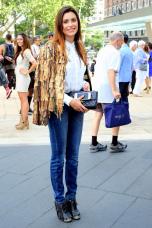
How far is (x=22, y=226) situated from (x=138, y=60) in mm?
10739

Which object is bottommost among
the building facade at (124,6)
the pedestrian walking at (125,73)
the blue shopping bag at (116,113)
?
the blue shopping bag at (116,113)

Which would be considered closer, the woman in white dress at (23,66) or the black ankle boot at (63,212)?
the black ankle boot at (63,212)

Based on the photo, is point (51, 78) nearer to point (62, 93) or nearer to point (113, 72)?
point (62, 93)

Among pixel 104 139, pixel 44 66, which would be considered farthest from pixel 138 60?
pixel 44 66

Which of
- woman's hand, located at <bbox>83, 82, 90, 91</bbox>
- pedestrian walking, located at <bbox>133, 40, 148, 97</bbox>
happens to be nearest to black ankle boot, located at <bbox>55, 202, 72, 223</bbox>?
woman's hand, located at <bbox>83, 82, 90, 91</bbox>

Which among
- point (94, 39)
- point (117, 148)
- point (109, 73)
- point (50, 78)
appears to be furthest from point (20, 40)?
point (94, 39)

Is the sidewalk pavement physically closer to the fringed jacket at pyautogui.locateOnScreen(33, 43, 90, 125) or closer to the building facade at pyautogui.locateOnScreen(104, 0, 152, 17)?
the fringed jacket at pyautogui.locateOnScreen(33, 43, 90, 125)

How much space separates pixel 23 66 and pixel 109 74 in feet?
8.09

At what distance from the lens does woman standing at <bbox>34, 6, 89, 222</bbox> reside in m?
3.52

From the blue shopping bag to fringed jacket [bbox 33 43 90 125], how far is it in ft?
8.08

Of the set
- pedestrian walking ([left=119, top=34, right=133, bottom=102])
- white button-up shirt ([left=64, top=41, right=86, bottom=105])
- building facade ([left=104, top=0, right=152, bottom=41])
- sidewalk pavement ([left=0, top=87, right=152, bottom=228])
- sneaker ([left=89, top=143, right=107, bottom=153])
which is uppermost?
building facade ([left=104, top=0, right=152, bottom=41])

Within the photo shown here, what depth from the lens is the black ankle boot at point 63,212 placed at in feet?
12.6

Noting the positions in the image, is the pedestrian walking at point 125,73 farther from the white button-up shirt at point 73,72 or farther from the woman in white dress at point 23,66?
the white button-up shirt at point 73,72

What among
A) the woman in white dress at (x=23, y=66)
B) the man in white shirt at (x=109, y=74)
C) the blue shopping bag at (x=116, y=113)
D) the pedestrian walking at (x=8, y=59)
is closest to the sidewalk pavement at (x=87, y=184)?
the blue shopping bag at (x=116, y=113)
